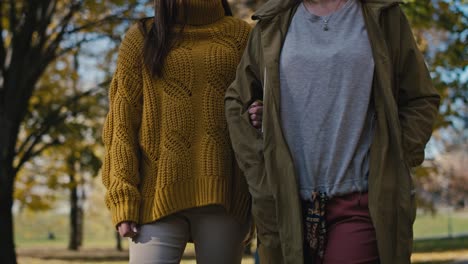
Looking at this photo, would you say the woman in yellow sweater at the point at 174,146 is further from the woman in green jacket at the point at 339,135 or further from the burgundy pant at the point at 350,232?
the burgundy pant at the point at 350,232

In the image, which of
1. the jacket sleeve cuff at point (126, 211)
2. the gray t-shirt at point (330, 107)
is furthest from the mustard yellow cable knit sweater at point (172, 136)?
the gray t-shirt at point (330, 107)

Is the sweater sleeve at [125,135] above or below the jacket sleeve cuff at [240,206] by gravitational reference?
above

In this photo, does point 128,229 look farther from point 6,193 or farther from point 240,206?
point 6,193

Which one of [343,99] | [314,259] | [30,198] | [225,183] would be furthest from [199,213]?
[30,198]

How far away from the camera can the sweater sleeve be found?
366cm

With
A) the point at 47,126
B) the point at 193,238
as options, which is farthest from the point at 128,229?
the point at 47,126

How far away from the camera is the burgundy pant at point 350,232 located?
297cm

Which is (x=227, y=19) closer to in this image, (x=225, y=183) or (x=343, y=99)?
(x=225, y=183)

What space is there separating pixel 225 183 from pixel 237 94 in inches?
20.7

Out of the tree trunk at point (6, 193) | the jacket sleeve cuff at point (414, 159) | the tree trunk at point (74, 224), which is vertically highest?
the jacket sleeve cuff at point (414, 159)

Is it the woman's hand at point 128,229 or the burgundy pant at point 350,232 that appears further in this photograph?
the woman's hand at point 128,229

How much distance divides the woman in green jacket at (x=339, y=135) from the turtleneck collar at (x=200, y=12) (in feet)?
2.40

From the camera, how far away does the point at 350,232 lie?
3.00 metres

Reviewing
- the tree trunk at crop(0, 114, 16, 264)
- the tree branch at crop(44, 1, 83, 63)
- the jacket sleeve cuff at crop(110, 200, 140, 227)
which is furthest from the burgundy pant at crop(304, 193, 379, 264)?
the tree branch at crop(44, 1, 83, 63)
